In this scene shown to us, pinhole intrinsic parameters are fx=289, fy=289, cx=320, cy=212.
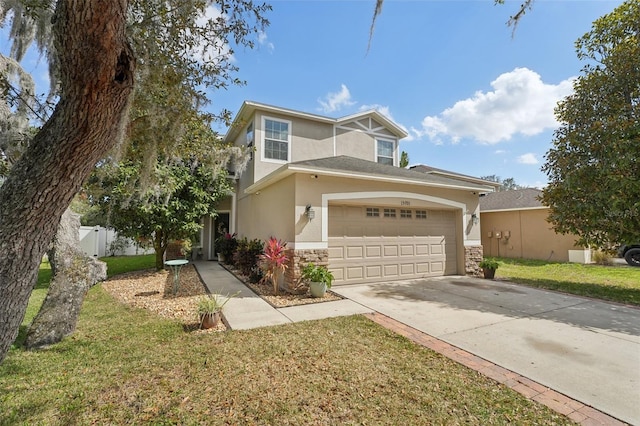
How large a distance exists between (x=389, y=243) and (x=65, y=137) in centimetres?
770

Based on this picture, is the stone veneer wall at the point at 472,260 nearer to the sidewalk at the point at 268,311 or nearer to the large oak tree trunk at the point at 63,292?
the sidewalk at the point at 268,311

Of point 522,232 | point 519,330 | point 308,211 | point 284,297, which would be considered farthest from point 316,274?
point 522,232

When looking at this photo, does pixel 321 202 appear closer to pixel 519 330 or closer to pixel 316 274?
pixel 316 274

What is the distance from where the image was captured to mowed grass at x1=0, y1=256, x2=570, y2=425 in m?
2.63

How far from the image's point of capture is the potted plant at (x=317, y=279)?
6.66 metres

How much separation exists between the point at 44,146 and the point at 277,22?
3.82 meters

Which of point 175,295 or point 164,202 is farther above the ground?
point 164,202

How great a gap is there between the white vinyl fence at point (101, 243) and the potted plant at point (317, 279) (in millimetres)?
12186

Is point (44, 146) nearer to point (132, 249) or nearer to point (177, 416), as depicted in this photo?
point (177, 416)

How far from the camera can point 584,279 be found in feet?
31.1

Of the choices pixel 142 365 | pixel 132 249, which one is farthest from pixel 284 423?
pixel 132 249

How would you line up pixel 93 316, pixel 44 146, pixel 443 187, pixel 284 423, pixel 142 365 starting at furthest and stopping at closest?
pixel 443 187, pixel 93 316, pixel 142 365, pixel 284 423, pixel 44 146

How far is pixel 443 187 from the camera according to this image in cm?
915

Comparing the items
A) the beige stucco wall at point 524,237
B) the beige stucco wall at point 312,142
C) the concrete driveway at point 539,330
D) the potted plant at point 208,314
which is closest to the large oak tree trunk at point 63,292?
the potted plant at point 208,314
